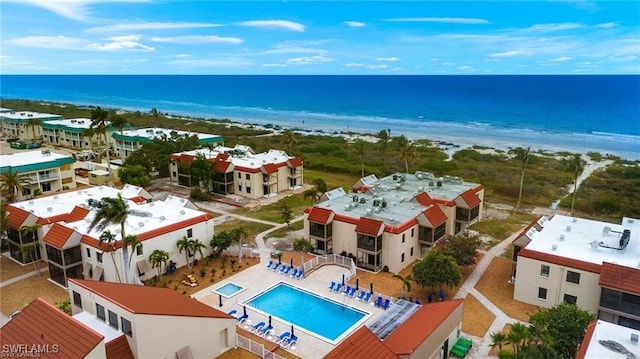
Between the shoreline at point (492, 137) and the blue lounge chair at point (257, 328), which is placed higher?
the shoreline at point (492, 137)

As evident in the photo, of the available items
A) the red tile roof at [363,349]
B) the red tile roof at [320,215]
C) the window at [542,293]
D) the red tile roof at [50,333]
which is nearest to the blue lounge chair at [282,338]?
the red tile roof at [363,349]

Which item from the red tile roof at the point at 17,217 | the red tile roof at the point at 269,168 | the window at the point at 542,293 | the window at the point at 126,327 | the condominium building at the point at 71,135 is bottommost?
the window at the point at 542,293

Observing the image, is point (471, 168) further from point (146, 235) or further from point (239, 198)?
point (146, 235)

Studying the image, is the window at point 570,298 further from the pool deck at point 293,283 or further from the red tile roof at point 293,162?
the red tile roof at point 293,162

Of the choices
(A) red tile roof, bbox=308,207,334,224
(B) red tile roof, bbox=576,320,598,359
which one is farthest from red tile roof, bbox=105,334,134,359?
(B) red tile roof, bbox=576,320,598,359

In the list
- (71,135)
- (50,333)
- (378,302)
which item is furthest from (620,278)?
(71,135)

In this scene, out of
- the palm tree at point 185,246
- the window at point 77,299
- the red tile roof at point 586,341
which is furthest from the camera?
the palm tree at point 185,246

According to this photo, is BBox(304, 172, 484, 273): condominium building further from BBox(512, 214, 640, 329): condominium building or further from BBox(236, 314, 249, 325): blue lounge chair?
BBox(236, 314, 249, 325): blue lounge chair
